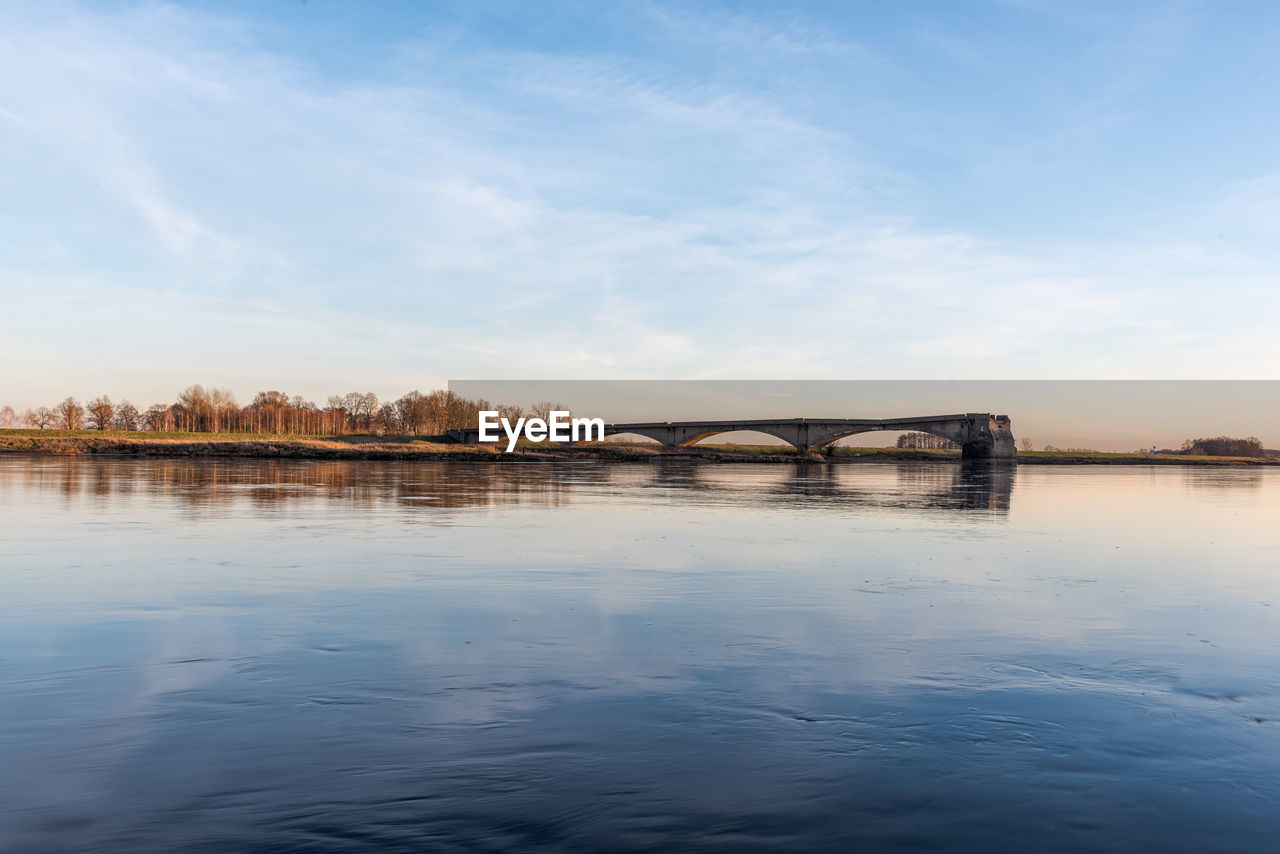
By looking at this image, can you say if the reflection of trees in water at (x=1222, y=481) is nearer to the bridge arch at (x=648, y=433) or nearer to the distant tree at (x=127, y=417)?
the bridge arch at (x=648, y=433)

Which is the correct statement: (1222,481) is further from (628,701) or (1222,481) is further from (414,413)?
(414,413)

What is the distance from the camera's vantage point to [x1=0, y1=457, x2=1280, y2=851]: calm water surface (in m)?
4.97

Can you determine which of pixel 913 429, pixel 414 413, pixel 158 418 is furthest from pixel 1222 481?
pixel 158 418

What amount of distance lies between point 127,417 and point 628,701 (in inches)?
8358

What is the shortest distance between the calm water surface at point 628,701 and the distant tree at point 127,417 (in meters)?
198

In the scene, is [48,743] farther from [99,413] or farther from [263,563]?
[99,413]

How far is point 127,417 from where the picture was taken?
607 feet

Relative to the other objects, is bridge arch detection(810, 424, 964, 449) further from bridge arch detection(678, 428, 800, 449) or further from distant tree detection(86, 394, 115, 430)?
distant tree detection(86, 394, 115, 430)

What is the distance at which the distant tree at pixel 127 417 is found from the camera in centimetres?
18425

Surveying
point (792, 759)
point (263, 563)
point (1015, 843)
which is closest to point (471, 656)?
point (792, 759)

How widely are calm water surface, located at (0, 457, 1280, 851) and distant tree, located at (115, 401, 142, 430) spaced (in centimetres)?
19763

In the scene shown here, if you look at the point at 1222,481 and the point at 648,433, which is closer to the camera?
the point at 1222,481

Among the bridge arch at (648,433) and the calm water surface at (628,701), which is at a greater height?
the bridge arch at (648,433)

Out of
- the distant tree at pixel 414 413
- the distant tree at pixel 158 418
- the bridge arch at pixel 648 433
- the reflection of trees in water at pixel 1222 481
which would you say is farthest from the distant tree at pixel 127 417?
the reflection of trees in water at pixel 1222 481
